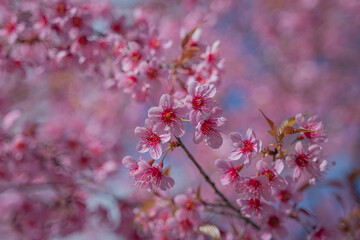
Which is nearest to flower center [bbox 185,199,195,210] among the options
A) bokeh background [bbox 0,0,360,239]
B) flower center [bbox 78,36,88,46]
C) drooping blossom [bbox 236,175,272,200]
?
drooping blossom [bbox 236,175,272,200]

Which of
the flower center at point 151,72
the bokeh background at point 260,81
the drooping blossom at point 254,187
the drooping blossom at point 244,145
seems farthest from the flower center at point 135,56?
the bokeh background at point 260,81

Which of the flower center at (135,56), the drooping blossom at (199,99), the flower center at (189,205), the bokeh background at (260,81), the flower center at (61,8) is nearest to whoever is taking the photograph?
the drooping blossom at (199,99)

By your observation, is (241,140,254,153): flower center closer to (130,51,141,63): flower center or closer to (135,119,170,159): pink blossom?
(135,119,170,159): pink blossom

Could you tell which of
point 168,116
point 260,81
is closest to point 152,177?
point 168,116

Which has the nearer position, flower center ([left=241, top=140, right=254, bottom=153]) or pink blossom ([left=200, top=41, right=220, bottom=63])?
flower center ([left=241, top=140, right=254, bottom=153])

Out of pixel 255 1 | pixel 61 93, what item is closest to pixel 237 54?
pixel 255 1

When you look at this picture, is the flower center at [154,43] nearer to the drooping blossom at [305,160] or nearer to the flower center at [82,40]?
the flower center at [82,40]

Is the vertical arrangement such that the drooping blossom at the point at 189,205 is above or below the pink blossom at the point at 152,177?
below
